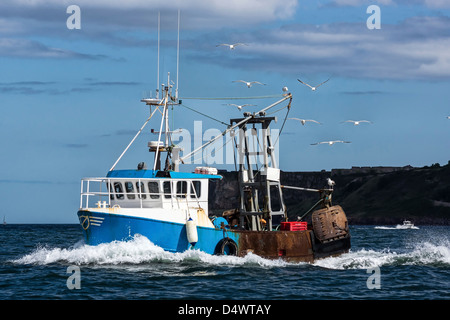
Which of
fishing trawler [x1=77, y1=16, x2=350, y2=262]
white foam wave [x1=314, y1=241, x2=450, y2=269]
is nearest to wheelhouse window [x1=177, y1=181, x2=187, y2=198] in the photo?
fishing trawler [x1=77, y1=16, x2=350, y2=262]

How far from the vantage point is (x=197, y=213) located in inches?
1325

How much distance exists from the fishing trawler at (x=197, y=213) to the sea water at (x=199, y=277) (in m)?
→ 0.59

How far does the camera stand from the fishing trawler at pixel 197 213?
3150 cm

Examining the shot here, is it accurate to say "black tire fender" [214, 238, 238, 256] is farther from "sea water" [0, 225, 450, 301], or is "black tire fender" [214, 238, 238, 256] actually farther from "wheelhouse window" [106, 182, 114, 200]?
"wheelhouse window" [106, 182, 114, 200]

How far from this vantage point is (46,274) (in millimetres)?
29359

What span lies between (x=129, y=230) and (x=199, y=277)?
4033 millimetres

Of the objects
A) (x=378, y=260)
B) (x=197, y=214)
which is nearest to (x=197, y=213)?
(x=197, y=214)

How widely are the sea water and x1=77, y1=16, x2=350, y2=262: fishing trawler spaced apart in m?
0.59

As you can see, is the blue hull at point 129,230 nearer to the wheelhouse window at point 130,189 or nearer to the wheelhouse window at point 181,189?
the wheelhouse window at point 181,189

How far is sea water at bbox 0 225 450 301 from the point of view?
25391 millimetres

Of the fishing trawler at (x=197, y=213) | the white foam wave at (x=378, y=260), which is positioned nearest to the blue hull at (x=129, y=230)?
the fishing trawler at (x=197, y=213)
